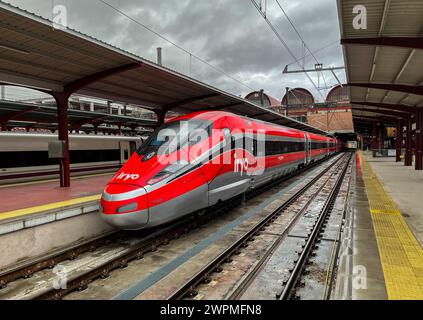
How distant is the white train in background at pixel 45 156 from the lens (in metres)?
13.8

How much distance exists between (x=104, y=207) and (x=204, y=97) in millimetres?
9286

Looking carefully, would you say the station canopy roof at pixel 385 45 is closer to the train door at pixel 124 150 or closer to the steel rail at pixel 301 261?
the steel rail at pixel 301 261

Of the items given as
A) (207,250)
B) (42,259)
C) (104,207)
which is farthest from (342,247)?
(42,259)

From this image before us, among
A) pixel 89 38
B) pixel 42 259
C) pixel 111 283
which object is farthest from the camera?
pixel 89 38

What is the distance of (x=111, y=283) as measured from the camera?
5.77m

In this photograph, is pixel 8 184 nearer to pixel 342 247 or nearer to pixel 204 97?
pixel 204 97

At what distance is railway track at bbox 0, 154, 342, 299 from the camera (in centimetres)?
553

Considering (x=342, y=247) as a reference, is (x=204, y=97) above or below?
above

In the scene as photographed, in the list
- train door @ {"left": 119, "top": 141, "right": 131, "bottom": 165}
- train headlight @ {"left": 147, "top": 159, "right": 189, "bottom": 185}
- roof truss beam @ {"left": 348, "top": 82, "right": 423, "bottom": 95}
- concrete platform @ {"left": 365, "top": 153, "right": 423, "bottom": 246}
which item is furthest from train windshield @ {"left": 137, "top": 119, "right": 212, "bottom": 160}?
train door @ {"left": 119, "top": 141, "right": 131, "bottom": 165}

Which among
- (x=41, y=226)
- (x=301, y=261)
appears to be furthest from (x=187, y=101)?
(x=301, y=261)

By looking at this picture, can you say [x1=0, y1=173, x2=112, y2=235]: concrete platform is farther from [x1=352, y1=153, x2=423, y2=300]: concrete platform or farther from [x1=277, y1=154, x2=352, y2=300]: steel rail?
[x1=352, y1=153, x2=423, y2=300]: concrete platform

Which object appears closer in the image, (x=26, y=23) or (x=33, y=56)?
(x=26, y=23)

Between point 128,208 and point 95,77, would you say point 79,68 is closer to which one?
point 95,77

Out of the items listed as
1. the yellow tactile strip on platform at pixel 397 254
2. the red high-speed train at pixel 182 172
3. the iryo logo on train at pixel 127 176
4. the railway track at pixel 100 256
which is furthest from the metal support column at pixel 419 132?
the iryo logo on train at pixel 127 176
